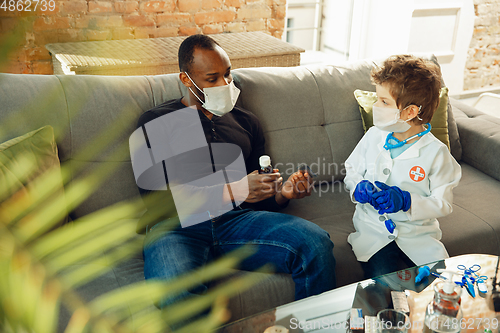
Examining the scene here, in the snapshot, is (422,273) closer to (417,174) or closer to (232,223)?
(417,174)

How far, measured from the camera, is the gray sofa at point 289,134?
1391mm

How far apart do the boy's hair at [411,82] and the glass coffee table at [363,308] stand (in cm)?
52

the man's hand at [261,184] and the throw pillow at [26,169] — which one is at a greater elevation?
the throw pillow at [26,169]

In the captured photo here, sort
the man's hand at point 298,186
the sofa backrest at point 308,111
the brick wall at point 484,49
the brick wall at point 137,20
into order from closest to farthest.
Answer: the man's hand at point 298,186
the sofa backrest at point 308,111
the brick wall at point 137,20
the brick wall at point 484,49

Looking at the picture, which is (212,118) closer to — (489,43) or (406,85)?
(406,85)

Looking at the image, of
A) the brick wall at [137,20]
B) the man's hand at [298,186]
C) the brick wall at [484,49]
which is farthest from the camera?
the brick wall at [484,49]

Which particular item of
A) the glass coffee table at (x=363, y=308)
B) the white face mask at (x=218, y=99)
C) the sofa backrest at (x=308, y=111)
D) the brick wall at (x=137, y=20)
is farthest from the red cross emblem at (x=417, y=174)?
the brick wall at (x=137, y=20)

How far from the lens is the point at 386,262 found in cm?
139

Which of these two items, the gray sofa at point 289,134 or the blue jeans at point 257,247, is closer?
the blue jeans at point 257,247

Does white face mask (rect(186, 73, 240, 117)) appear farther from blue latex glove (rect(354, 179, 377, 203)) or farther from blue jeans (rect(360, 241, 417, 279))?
blue jeans (rect(360, 241, 417, 279))

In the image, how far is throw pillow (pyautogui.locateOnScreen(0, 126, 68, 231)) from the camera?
1.14 meters

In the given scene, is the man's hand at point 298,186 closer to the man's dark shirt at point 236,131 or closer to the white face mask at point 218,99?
the man's dark shirt at point 236,131

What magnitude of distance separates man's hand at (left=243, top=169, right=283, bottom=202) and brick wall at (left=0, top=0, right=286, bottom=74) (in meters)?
1.84

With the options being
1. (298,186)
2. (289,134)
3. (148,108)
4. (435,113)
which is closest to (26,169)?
(148,108)
